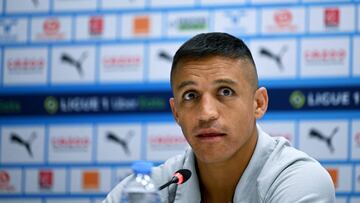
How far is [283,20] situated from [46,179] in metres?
1.76

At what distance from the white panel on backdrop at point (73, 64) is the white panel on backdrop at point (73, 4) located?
248mm

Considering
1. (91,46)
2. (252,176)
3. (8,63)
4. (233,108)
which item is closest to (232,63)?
(233,108)

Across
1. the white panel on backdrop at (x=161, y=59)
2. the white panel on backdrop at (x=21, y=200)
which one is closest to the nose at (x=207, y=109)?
the white panel on backdrop at (x=161, y=59)

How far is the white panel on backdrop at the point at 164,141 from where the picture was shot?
10.7ft

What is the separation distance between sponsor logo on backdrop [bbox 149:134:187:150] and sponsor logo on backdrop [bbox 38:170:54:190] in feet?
2.23

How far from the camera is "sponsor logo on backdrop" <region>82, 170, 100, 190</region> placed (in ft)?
11.1

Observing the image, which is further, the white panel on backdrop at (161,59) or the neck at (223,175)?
the white panel on backdrop at (161,59)

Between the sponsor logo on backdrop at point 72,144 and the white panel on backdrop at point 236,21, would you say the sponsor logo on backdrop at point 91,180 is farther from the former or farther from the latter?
the white panel on backdrop at point 236,21

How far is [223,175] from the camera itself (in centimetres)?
184

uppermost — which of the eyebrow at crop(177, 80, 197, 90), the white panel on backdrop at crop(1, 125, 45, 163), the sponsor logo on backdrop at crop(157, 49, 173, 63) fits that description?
the eyebrow at crop(177, 80, 197, 90)

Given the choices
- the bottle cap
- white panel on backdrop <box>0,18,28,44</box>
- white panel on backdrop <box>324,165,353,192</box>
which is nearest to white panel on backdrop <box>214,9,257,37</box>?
white panel on backdrop <box>324,165,353,192</box>

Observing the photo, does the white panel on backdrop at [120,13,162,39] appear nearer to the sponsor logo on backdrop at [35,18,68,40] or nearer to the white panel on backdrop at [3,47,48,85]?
the sponsor logo on backdrop at [35,18,68,40]

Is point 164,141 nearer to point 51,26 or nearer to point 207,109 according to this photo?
point 51,26

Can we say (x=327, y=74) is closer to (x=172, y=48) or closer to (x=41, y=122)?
(x=172, y=48)
